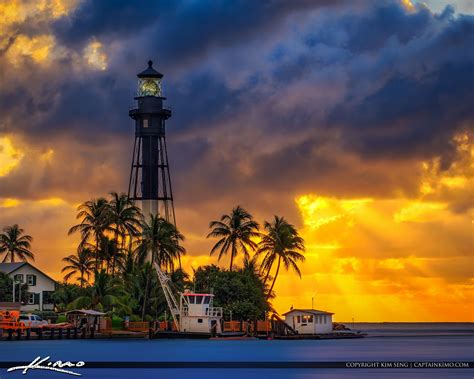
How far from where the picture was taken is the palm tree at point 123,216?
11450cm

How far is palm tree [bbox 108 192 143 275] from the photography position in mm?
114500

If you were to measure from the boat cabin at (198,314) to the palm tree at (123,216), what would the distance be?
1299 cm

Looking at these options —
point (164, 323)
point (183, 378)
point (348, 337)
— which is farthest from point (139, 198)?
point (183, 378)

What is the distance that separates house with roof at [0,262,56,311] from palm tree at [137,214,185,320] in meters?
17.6

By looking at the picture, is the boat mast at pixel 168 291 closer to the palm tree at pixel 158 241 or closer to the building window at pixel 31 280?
the palm tree at pixel 158 241

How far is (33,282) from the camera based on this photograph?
12444 cm

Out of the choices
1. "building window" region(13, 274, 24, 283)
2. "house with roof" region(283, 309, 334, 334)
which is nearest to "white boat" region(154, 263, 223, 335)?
"house with roof" region(283, 309, 334, 334)

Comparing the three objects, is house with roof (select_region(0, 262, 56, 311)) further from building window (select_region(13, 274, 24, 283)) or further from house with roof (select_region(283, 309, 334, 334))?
house with roof (select_region(283, 309, 334, 334))

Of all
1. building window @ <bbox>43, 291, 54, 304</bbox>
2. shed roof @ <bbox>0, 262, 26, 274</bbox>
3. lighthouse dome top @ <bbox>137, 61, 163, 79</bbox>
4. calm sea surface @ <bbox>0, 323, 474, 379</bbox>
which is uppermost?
lighthouse dome top @ <bbox>137, 61, 163, 79</bbox>

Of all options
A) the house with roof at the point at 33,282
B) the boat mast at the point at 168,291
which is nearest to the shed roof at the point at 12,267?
the house with roof at the point at 33,282

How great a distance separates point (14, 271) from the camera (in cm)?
12219

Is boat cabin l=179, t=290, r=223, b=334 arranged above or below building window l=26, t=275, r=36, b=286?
below

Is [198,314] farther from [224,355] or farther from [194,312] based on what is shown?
[224,355]

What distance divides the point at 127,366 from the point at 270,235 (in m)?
54.3
